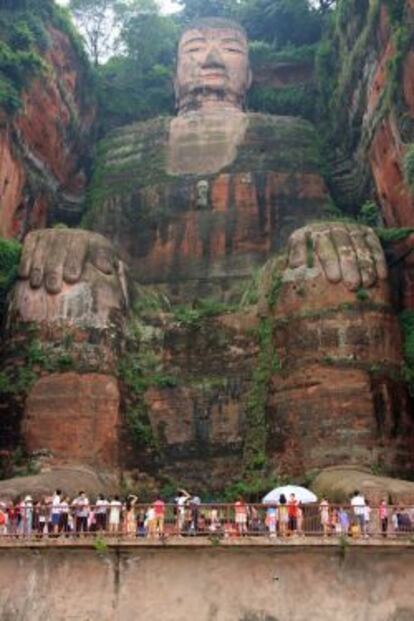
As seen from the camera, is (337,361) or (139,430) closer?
(337,361)

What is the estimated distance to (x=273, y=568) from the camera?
1631 centimetres

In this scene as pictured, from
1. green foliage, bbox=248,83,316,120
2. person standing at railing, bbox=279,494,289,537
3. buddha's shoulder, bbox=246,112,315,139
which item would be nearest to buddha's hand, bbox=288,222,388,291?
person standing at railing, bbox=279,494,289,537

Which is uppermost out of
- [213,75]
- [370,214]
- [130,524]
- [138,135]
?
[213,75]

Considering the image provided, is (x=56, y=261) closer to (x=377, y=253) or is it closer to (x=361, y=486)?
(x=377, y=253)

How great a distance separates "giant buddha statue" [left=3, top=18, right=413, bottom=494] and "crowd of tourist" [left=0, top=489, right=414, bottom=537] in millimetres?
4779

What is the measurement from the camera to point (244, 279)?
28.9 meters

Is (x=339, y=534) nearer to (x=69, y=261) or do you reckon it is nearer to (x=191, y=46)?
(x=69, y=261)

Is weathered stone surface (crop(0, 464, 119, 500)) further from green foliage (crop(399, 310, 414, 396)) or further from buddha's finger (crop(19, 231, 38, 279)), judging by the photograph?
green foliage (crop(399, 310, 414, 396))

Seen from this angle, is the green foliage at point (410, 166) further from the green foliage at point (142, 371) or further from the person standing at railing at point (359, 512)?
the person standing at railing at point (359, 512)

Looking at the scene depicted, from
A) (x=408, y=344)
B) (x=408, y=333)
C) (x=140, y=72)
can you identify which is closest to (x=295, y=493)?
(x=408, y=344)

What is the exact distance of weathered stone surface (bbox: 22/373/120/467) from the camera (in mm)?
22219

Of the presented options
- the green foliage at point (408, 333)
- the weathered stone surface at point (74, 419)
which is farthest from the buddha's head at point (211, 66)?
the weathered stone surface at point (74, 419)

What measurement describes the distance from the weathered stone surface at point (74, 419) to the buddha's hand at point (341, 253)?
550 cm

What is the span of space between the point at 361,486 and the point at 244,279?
10.8m
